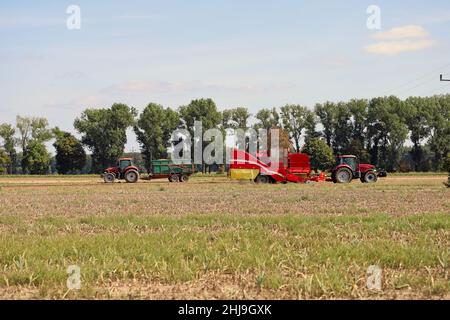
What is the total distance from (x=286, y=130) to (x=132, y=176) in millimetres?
64527

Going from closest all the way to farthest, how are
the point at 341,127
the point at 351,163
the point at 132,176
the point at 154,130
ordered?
the point at 351,163
the point at 132,176
the point at 154,130
the point at 341,127

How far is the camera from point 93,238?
33.4 ft

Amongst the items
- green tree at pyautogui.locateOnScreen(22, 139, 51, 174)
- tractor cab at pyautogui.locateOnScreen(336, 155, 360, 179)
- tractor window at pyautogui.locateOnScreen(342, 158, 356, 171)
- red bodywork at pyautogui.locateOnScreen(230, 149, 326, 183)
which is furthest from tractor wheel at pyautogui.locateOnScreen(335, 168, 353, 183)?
green tree at pyautogui.locateOnScreen(22, 139, 51, 174)

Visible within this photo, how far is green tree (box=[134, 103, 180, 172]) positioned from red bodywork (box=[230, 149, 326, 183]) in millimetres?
60735

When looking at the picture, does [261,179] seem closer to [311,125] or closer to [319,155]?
[319,155]

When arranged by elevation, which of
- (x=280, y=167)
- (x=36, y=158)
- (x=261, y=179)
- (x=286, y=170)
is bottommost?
(x=261, y=179)

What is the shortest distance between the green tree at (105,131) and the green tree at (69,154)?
9.95 feet

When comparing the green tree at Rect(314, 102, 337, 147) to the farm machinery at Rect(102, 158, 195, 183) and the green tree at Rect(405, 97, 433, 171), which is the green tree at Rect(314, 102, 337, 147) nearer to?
the green tree at Rect(405, 97, 433, 171)

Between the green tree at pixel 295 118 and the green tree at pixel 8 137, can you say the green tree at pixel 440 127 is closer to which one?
the green tree at pixel 295 118


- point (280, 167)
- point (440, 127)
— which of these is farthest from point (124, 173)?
point (440, 127)

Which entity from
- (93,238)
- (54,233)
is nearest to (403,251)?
(93,238)

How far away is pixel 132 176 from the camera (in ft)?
145

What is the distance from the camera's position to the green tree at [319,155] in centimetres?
9519
